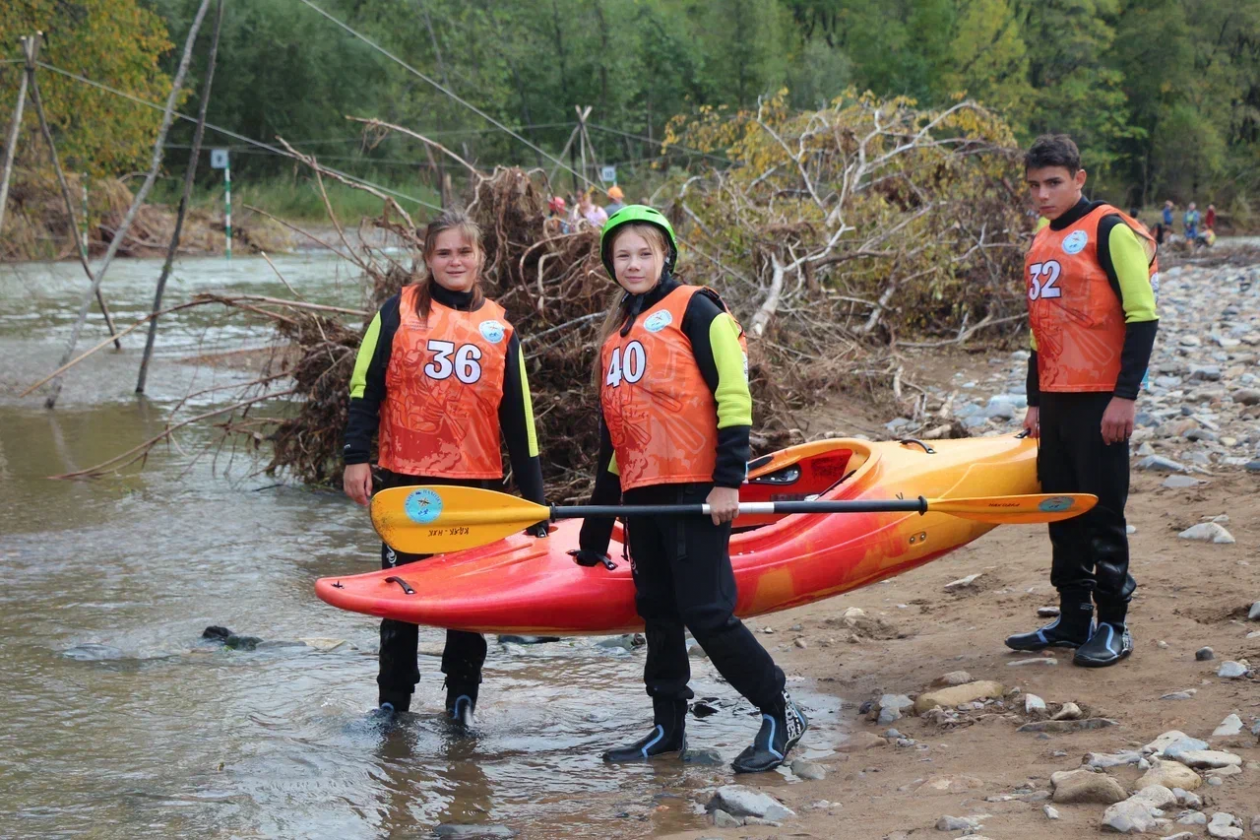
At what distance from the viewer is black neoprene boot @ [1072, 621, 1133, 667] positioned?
3.75m

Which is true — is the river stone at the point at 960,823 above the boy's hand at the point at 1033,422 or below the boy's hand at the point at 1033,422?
Answer: below

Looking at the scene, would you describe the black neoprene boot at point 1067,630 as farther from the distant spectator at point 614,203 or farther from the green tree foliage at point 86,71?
the green tree foliage at point 86,71

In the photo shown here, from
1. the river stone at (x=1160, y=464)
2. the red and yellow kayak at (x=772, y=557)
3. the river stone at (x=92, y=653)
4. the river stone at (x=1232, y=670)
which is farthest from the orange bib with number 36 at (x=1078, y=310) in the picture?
the river stone at (x=92, y=653)

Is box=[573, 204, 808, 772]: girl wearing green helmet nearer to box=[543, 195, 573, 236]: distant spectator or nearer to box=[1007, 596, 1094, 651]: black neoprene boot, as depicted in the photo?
box=[1007, 596, 1094, 651]: black neoprene boot

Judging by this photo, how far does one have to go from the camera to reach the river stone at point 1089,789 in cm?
274

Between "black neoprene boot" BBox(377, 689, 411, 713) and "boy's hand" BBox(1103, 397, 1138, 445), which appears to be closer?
"boy's hand" BBox(1103, 397, 1138, 445)

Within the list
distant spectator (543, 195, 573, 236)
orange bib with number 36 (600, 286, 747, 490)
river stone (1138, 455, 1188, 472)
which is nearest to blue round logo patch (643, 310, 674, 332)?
orange bib with number 36 (600, 286, 747, 490)

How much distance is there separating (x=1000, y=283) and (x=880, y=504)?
27.1 ft

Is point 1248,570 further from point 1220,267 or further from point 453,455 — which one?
point 1220,267

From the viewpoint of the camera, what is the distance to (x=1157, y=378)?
332 inches

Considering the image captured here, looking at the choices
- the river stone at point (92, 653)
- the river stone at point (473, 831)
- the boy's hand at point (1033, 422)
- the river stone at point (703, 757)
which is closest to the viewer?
the river stone at point (473, 831)

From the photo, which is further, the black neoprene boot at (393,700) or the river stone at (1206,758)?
the black neoprene boot at (393,700)

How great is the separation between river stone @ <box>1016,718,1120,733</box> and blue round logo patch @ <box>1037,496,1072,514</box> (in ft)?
2.19

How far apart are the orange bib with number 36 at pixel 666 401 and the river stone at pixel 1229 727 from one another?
4.46 ft
